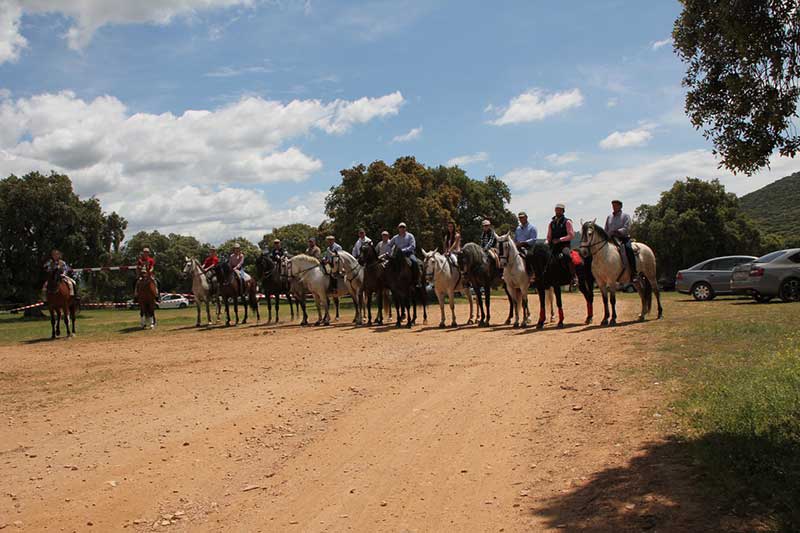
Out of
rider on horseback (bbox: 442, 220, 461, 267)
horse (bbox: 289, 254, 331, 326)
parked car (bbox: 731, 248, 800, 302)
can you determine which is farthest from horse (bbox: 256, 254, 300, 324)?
parked car (bbox: 731, 248, 800, 302)

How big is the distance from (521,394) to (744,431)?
3049mm

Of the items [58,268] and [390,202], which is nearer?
[58,268]

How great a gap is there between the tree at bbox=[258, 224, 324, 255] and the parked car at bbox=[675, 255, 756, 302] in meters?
67.0

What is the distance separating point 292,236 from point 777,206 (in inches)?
2821

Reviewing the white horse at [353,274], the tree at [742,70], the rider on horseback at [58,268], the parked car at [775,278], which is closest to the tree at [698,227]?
the parked car at [775,278]

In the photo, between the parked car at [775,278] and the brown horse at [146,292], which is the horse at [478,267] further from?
the brown horse at [146,292]

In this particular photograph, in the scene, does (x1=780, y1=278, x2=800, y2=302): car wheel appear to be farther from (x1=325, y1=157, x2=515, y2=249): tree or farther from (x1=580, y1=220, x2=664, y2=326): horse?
(x1=325, y1=157, x2=515, y2=249): tree

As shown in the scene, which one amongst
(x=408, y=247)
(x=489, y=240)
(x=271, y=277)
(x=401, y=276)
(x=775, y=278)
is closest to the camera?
(x=489, y=240)

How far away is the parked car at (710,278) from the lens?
87.9 feet

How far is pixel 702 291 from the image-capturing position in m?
27.2

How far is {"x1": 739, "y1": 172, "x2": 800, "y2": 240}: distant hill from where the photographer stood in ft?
254

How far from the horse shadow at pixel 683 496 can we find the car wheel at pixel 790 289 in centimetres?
1876

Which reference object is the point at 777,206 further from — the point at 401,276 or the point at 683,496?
the point at 683,496

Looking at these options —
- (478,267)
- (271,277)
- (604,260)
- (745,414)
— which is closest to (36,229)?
(271,277)
